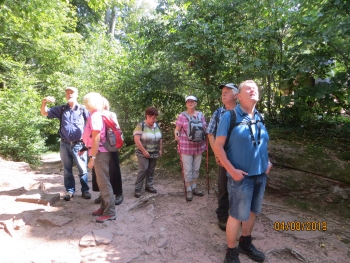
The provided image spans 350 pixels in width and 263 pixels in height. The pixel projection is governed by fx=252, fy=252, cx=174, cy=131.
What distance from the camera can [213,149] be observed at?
2.72 meters

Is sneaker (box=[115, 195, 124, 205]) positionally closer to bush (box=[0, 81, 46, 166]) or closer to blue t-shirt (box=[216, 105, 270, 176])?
blue t-shirt (box=[216, 105, 270, 176])

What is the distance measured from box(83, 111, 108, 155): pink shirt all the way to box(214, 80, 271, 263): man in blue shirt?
1624mm

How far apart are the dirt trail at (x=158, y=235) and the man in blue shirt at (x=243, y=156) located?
0.67 m

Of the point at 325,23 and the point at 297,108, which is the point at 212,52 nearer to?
the point at 325,23

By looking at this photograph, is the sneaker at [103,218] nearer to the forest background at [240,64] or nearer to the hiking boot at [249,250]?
the hiking boot at [249,250]

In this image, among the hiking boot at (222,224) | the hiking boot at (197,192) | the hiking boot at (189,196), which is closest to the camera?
the hiking boot at (222,224)

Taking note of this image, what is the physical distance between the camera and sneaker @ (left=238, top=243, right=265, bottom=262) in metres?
2.88

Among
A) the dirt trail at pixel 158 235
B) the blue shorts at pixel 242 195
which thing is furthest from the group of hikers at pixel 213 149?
the dirt trail at pixel 158 235

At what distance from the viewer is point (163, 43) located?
5.82 m

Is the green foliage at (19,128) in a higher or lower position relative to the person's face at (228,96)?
lower

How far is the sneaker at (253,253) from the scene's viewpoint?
2885mm

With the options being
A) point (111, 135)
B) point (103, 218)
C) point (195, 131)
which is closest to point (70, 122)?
point (111, 135)

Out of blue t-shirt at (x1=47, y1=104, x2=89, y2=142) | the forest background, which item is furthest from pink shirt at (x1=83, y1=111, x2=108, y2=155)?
the forest background

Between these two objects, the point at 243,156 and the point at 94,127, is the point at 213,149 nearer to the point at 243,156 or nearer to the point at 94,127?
the point at 243,156
